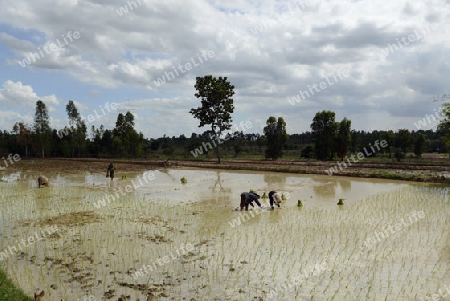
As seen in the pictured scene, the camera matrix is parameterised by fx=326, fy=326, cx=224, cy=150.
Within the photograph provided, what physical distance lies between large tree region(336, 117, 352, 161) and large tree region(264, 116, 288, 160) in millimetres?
8204

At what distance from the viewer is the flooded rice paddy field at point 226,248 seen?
7363 millimetres

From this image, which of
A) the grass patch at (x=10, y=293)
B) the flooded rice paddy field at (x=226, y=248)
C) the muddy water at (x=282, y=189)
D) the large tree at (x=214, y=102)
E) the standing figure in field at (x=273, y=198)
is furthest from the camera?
the large tree at (x=214, y=102)

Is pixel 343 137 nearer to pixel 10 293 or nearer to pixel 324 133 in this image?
pixel 324 133

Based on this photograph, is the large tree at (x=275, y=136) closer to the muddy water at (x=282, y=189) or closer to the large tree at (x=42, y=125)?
the muddy water at (x=282, y=189)

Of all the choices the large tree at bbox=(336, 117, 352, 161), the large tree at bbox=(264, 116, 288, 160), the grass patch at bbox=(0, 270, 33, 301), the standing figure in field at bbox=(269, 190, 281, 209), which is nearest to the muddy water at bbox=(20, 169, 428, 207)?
the standing figure in field at bbox=(269, 190, 281, 209)

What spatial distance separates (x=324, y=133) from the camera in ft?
151

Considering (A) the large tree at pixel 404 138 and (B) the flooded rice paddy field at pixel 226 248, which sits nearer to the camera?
(B) the flooded rice paddy field at pixel 226 248

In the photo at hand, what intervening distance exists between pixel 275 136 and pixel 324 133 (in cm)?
758

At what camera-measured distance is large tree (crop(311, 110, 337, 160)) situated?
45250 mm

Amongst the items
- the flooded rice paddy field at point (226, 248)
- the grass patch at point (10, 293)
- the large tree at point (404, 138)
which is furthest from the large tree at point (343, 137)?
the grass patch at point (10, 293)

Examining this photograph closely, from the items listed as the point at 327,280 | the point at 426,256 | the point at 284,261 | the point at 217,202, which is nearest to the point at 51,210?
the point at 217,202

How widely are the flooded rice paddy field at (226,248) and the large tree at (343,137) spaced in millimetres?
27053

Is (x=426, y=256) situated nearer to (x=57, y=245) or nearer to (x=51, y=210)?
(x=57, y=245)

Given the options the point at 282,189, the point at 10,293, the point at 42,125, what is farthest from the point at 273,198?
the point at 42,125
